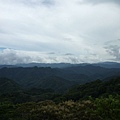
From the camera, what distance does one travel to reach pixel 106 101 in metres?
26.3

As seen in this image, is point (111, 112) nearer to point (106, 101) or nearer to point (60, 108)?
point (106, 101)

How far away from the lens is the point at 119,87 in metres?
121

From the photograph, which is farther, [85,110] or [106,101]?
[85,110]

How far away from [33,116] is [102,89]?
305ft

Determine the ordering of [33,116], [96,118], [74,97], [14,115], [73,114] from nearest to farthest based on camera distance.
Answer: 1. [96,118]
2. [73,114]
3. [33,116]
4. [14,115]
5. [74,97]

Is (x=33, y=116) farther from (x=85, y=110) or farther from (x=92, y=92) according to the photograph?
(x=92, y=92)

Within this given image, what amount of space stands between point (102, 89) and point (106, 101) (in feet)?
375

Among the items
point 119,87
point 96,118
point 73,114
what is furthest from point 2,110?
point 119,87

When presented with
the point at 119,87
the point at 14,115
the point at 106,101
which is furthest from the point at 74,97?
the point at 106,101

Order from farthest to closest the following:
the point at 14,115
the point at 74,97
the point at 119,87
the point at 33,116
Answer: the point at 74,97 < the point at 119,87 < the point at 14,115 < the point at 33,116

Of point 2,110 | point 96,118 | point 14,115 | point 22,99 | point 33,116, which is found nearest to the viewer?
point 96,118

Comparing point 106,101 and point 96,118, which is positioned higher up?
point 106,101

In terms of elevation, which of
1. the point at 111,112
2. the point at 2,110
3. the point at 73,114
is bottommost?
the point at 2,110

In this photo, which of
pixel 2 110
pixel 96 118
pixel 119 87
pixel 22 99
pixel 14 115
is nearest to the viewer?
pixel 96 118
